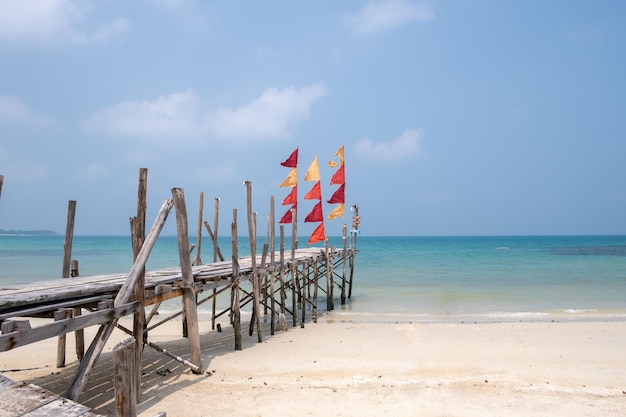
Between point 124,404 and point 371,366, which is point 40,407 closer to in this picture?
point 124,404

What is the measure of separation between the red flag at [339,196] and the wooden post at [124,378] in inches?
525

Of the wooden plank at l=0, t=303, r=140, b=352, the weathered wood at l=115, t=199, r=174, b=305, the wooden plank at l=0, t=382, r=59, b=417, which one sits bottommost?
the wooden plank at l=0, t=382, r=59, b=417

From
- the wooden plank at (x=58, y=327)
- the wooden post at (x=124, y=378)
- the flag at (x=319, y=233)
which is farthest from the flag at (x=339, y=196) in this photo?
the wooden post at (x=124, y=378)

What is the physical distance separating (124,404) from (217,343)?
22.1ft

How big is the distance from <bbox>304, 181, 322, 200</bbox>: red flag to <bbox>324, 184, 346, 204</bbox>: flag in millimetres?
1828

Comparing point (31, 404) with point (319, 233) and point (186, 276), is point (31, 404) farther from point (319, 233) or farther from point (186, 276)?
point (319, 233)

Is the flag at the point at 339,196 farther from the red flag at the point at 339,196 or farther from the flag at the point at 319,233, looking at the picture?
the flag at the point at 319,233

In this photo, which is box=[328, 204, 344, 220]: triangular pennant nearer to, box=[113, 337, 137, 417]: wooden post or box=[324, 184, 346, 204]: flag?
box=[324, 184, 346, 204]: flag

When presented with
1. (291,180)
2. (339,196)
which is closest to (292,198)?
(291,180)

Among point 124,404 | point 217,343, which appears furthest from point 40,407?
point 217,343

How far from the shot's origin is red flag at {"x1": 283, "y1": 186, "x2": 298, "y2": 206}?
1435 cm

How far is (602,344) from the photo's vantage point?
1100 cm

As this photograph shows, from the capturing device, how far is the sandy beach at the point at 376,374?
6.70 m

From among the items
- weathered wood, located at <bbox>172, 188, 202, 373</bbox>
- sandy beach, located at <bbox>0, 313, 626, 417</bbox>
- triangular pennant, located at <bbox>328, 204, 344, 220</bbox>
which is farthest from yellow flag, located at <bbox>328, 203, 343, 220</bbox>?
weathered wood, located at <bbox>172, 188, 202, 373</bbox>
